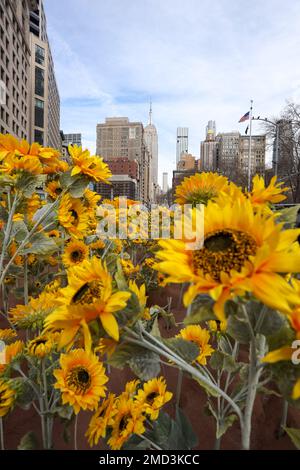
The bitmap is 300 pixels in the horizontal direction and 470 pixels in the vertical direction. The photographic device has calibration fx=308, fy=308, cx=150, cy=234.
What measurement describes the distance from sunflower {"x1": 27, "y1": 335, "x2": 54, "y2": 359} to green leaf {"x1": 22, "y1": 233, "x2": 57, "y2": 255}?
638 millimetres

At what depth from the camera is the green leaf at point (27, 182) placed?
1787mm

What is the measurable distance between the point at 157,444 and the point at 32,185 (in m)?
1.49

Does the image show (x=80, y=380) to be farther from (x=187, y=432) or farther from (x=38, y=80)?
(x=38, y=80)

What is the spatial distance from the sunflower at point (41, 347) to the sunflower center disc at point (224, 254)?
84cm

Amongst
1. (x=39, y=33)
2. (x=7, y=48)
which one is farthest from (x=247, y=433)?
(x=39, y=33)

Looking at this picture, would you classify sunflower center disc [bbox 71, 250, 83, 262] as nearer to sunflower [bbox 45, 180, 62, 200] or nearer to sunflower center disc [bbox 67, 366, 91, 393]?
sunflower [bbox 45, 180, 62, 200]

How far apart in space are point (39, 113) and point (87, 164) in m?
63.6

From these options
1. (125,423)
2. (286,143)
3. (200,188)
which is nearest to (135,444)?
(125,423)

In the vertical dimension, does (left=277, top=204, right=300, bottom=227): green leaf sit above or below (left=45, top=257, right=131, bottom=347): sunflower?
above

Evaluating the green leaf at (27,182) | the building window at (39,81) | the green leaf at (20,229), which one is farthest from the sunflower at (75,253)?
the building window at (39,81)

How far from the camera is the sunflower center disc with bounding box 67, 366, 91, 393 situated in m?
1.12

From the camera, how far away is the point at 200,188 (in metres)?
1.38

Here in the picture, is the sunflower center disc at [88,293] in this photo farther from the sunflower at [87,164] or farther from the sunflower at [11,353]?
the sunflower at [87,164]

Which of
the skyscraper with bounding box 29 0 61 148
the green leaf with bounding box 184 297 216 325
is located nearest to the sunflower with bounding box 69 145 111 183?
the green leaf with bounding box 184 297 216 325
